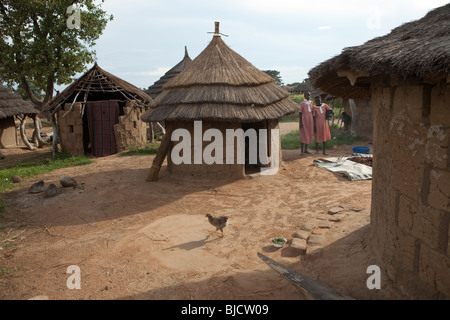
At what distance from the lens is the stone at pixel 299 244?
443 centimetres

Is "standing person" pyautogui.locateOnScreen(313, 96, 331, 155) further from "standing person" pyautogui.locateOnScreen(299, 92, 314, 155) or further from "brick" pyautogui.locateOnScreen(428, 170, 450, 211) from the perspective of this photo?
"brick" pyautogui.locateOnScreen(428, 170, 450, 211)

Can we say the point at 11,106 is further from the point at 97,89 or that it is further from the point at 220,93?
the point at 220,93

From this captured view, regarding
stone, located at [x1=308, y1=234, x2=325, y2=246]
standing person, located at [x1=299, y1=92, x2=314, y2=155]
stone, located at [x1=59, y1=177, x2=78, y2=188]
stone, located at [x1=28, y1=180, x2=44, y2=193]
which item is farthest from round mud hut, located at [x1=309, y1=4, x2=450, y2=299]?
standing person, located at [x1=299, y1=92, x2=314, y2=155]

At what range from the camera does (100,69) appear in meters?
13.1

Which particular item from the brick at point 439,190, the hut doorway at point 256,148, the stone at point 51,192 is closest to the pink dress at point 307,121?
the hut doorway at point 256,148

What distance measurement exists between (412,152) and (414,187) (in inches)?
12.5

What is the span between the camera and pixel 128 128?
13.1m

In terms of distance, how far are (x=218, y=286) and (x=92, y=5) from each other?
1517cm

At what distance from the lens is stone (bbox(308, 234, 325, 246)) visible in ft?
14.8

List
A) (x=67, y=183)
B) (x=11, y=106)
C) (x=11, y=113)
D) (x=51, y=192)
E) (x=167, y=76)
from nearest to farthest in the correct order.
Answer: (x=51, y=192), (x=67, y=183), (x=11, y=113), (x=11, y=106), (x=167, y=76)

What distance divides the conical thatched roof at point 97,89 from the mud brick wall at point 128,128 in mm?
452

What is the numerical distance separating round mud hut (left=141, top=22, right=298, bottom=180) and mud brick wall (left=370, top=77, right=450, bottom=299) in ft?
14.9

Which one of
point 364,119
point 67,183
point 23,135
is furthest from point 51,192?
point 364,119
